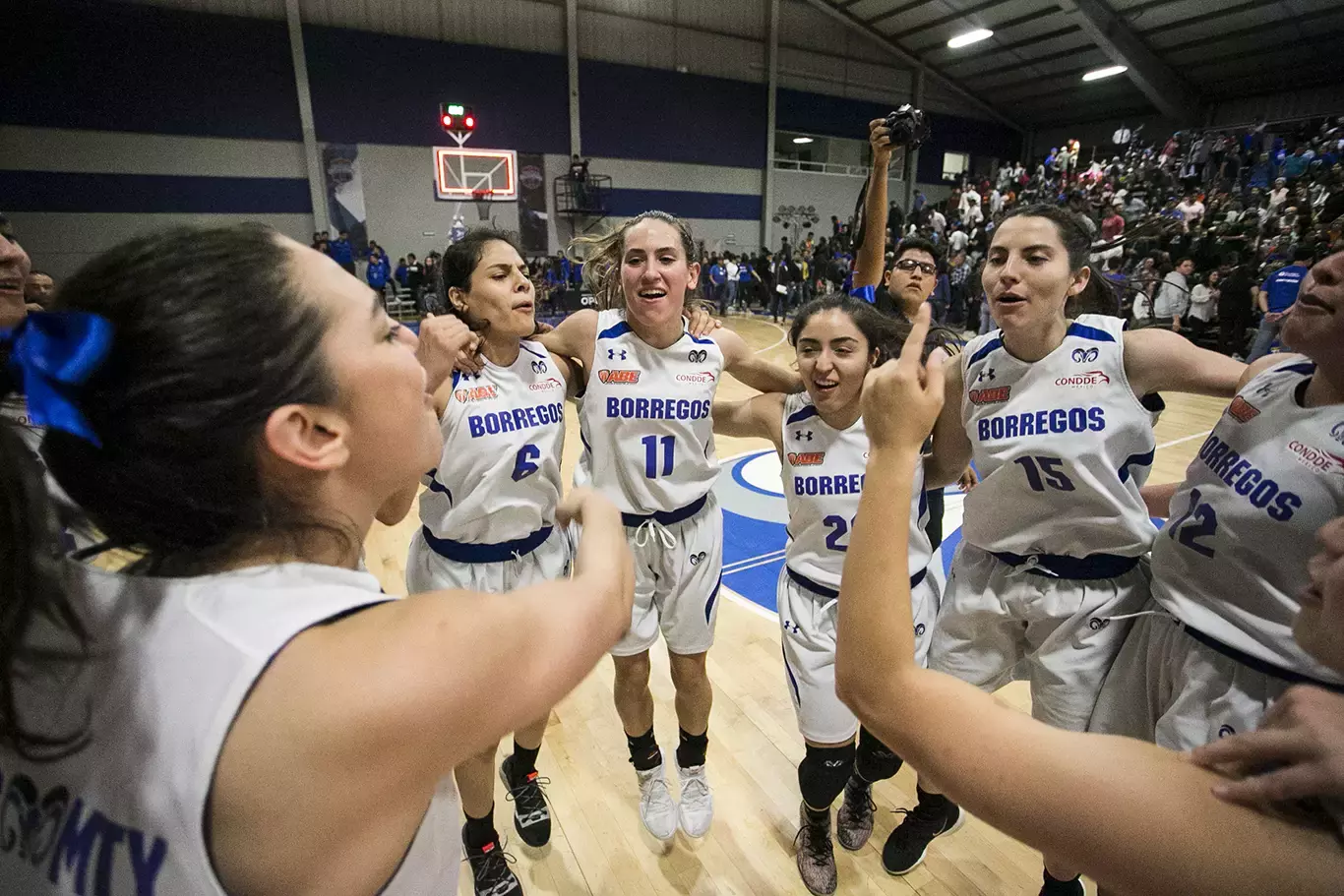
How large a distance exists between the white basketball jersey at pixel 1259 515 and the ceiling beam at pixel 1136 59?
22098 millimetres

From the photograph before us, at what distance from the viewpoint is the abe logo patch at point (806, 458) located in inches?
98.7

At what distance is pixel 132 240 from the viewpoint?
2.81 ft

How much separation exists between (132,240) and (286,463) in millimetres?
328

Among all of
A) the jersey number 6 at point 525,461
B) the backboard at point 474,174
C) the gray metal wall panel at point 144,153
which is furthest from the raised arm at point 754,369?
the gray metal wall panel at point 144,153

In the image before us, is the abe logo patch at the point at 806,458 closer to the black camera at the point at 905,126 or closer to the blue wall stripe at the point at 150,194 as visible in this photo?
the black camera at the point at 905,126

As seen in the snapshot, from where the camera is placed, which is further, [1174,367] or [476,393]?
[476,393]

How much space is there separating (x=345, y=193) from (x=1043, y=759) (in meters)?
19.9

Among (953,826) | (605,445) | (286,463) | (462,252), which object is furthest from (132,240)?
(953,826)

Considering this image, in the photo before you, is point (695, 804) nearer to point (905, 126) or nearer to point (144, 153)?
point (905, 126)

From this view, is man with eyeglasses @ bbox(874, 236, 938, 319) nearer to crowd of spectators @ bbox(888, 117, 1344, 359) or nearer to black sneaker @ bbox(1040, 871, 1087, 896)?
black sneaker @ bbox(1040, 871, 1087, 896)

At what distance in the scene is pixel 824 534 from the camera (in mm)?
2498

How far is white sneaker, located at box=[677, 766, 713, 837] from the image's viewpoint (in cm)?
269

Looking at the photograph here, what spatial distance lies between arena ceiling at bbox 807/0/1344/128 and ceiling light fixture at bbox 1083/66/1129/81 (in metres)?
0.21

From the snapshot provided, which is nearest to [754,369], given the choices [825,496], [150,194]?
[825,496]
